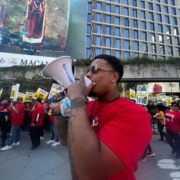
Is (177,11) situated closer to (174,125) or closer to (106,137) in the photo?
(174,125)

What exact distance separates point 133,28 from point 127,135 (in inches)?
1655

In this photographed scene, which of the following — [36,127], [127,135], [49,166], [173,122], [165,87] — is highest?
[165,87]

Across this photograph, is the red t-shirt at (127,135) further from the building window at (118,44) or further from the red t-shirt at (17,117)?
the building window at (118,44)

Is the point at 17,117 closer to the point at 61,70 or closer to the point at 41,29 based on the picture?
the point at 61,70

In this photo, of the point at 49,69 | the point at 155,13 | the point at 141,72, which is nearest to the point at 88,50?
the point at 155,13

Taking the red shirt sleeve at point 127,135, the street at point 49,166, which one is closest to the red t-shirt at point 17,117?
the street at point 49,166

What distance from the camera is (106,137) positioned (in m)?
0.81

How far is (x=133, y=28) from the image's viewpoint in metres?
36.2

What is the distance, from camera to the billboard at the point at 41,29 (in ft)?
66.6

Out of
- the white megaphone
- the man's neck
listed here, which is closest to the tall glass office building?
the white megaphone

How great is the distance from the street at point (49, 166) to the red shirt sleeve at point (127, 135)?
308 centimetres

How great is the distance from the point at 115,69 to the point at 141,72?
29.3 ft

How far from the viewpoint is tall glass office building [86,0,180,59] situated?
34.7m

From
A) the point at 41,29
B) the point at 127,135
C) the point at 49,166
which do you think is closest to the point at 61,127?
the point at 127,135
